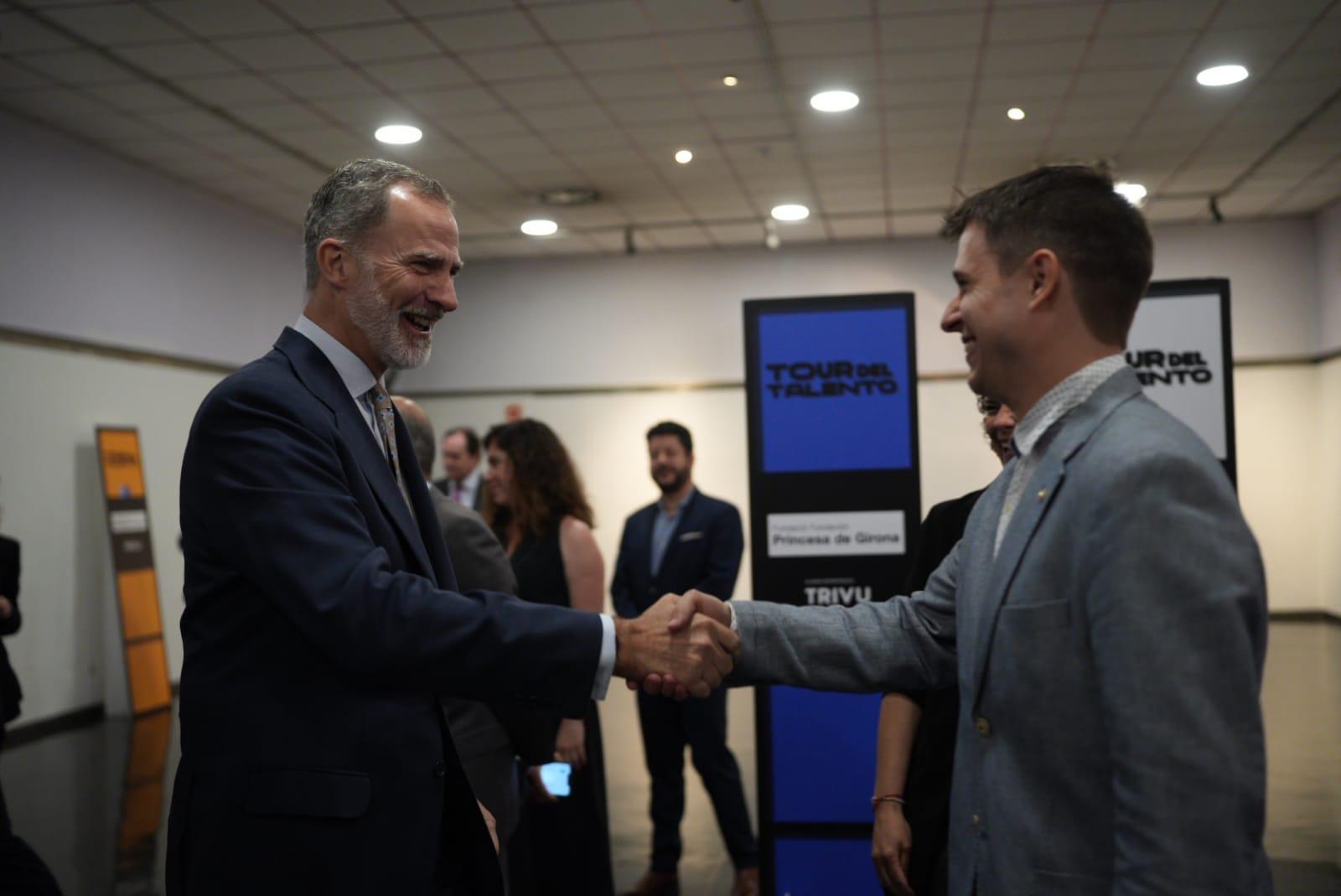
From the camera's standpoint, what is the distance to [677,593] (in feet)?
16.8

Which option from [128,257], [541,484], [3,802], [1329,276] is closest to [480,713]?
[541,484]

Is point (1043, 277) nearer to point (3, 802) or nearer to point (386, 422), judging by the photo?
point (386, 422)

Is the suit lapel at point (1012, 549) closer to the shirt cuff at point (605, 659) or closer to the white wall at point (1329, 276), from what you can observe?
the shirt cuff at point (605, 659)

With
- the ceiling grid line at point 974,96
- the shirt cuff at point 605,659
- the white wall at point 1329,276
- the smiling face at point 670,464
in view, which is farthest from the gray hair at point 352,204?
the white wall at point 1329,276

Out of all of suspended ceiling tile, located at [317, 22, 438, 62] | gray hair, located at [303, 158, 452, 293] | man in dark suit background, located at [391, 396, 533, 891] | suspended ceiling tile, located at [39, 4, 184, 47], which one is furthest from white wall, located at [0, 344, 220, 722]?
gray hair, located at [303, 158, 452, 293]

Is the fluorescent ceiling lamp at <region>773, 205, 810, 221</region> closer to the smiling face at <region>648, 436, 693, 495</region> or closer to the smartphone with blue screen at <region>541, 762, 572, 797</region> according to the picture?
the smiling face at <region>648, 436, 693, 495</region>

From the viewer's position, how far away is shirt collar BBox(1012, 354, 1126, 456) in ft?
5.07

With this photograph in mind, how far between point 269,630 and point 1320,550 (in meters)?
12.3

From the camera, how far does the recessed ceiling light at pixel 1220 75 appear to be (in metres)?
7.26

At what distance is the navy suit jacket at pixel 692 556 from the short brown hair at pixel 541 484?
1.00 meters

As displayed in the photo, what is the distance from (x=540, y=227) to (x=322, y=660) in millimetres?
9692

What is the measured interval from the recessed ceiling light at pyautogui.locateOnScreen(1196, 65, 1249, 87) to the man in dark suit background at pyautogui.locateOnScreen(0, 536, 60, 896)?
272 inches

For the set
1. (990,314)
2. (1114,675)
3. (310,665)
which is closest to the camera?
(1114,675)

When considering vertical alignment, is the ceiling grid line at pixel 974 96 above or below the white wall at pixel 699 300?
above
